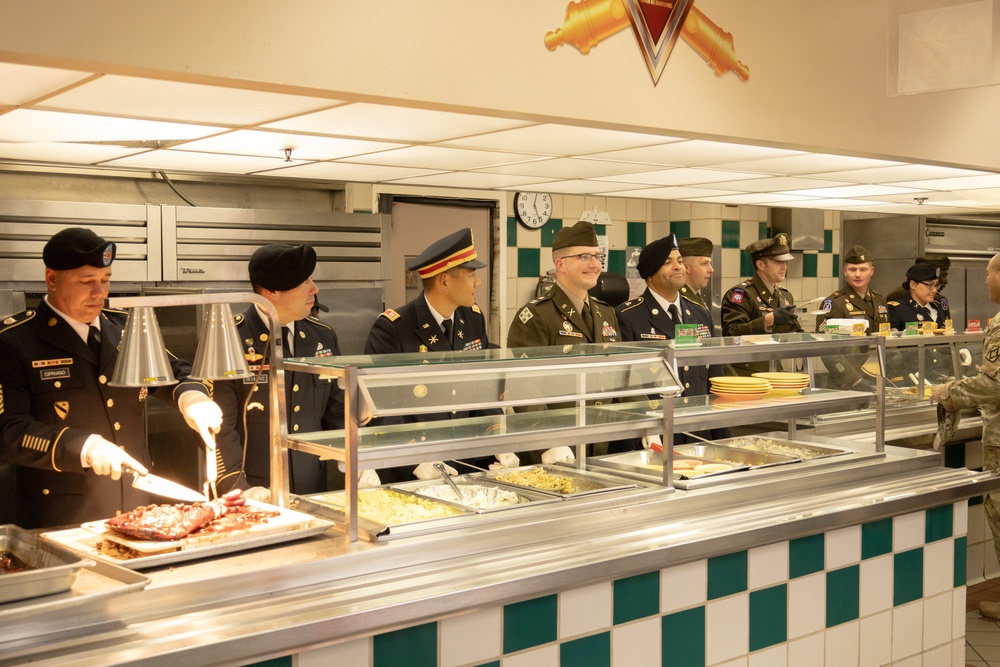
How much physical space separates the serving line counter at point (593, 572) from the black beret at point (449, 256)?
94cm

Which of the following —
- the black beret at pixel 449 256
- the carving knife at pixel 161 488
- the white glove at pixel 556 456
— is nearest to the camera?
the carving knife at pixel 161 488

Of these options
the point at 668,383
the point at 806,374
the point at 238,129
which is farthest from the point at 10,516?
the point at 806,374

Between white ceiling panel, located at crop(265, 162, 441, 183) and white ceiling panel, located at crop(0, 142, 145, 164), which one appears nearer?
white ceiling panel, located at crop(0, 142, 145, 164)

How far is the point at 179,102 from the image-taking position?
2.72 meters

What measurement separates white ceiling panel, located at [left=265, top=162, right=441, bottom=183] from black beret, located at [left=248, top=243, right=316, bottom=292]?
2.46ft

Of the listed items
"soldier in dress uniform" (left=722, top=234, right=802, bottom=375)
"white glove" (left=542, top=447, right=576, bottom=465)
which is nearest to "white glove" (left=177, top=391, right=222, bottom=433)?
"white glove" (left=542, top=447, right=576, bottom=465)

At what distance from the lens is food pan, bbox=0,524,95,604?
1.90 meters

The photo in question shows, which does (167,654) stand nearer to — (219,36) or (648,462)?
(219,36)

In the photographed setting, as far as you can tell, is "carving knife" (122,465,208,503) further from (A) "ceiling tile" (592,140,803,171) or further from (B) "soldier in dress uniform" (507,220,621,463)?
(A) "ceiling tile" (592,140,803,171)

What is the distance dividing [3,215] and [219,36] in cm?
232

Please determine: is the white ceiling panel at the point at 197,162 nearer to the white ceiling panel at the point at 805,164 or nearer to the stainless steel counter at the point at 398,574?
the stainless steel counter at the point at 398,574

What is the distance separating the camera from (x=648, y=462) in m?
3.41

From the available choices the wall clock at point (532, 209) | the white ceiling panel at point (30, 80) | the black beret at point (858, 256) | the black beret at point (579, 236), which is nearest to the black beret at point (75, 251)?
the white ceiling panel at point (30, 80)

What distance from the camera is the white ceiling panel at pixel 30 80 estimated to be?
2.30m
